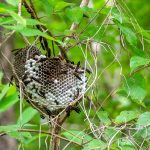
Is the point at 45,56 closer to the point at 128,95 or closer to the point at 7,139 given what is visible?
the point at 128,95

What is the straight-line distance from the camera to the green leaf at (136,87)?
168 cm

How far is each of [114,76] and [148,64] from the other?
81.9 inches

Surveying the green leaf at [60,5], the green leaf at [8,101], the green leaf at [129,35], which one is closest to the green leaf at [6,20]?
the green leaf at [60,5]

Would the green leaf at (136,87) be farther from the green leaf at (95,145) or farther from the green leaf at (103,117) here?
the green leaf at (95,145)

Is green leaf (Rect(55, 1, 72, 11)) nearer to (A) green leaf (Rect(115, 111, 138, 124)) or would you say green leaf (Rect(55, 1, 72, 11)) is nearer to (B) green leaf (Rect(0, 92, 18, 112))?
(A) green leaf (Rect(115, 111, 138, 124))

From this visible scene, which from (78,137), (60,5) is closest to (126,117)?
(78,137)

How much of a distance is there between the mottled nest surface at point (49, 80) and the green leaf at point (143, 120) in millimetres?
195

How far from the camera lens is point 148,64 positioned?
171 centimetres

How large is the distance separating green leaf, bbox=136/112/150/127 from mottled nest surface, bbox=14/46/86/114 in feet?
0.64

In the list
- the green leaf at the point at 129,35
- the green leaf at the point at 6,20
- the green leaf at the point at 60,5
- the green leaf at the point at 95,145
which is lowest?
the green leaf at the point at 95,145

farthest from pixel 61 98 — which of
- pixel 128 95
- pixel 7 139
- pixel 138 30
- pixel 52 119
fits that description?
pixel 7 139

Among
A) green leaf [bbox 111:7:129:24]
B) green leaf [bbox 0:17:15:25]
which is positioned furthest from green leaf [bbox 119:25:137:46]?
green leaf [bbox 0:17:15:25]

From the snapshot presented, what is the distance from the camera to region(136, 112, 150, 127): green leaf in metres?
1.61

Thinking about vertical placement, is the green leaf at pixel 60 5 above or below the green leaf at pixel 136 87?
above
